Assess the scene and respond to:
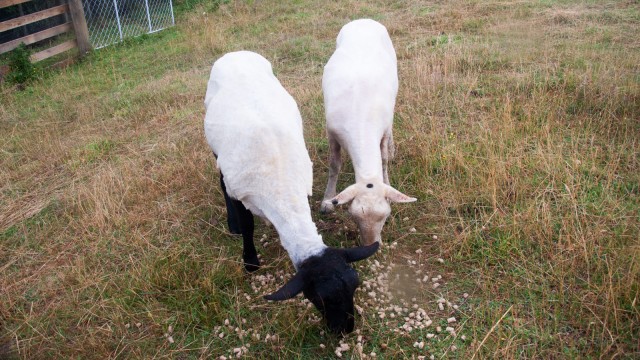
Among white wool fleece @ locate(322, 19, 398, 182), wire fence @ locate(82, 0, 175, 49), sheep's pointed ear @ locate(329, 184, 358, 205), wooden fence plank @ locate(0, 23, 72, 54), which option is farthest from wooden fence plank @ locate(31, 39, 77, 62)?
sheep's pointed ear @ locate(329, 184, 358, 205)

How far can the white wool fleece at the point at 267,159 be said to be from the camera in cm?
333

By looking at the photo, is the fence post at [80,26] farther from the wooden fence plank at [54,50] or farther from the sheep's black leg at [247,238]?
the sheep's black leg at [247,238]

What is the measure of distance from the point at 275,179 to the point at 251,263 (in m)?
0.99

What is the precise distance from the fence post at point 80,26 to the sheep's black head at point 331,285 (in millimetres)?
10012

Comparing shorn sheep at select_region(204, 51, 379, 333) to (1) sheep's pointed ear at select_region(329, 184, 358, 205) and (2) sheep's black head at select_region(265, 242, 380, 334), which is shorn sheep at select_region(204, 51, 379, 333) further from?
(1) sheep's pointed ear at select_region(329, 184, 358, 205)

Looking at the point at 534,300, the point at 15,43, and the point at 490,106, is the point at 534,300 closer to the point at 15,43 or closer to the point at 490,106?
the point at 490,106

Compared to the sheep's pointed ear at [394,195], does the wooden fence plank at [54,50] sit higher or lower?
higher

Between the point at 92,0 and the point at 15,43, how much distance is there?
2690mm

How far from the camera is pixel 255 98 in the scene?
3.84 meters

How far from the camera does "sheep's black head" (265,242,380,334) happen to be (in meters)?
2.95

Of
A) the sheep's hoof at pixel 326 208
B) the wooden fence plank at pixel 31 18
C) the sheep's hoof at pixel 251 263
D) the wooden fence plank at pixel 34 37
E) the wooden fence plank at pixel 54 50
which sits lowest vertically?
the sheep's hoof at pixel 251 263

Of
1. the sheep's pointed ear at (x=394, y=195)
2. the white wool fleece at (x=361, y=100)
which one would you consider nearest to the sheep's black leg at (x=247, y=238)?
the white wool fleece at (x=361, y=100)

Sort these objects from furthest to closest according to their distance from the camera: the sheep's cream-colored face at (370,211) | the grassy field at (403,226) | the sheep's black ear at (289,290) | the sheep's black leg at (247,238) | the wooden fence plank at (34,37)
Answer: the wooden fence plank at (34,37), the sheep's black leg at (247,238), the sheep's cream-colored face at (370,211), the grassy field at (403,226), the sheep's black ear at (289,290)

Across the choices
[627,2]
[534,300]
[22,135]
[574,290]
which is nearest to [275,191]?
[534,300]
